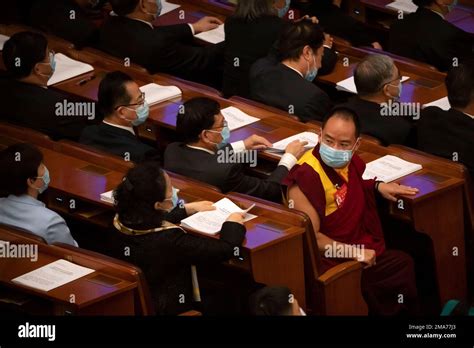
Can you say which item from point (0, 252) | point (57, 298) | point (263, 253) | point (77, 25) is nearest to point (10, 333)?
point (57, 298)

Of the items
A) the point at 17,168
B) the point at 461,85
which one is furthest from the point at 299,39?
the point at 17,168

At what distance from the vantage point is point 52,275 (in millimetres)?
5465

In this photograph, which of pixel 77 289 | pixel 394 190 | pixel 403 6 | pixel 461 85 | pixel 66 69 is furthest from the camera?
pixel 403 6

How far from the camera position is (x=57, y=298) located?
208 inches

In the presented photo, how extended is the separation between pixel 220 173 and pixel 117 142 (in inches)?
26.1

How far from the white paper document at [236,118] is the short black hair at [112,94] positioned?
548 mm

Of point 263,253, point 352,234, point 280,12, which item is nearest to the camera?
point 263,253

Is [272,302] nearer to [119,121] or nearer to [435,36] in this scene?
[119,121]

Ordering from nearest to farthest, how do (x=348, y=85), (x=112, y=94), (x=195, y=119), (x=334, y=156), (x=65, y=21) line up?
1. (x=334, y=156)
2. (x=195, y=119)
3. (x=112, y=94)
4. (x=348, y=85)
5. (x=65, y=21)

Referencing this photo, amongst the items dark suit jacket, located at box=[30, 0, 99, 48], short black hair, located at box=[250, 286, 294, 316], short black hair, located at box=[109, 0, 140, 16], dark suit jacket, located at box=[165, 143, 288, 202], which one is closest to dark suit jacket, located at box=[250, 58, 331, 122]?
dark suit jacket, located at box=[165, 143, 288, 202]

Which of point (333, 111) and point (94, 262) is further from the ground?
point (333, 111)

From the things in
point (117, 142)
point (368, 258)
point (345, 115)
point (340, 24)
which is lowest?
point (368, 258)

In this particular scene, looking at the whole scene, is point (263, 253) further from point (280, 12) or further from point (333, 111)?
point (280, 12)

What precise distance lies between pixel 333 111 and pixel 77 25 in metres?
2.59
